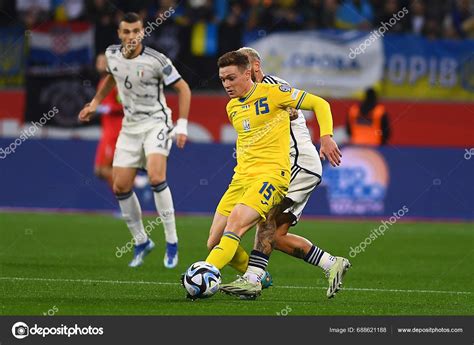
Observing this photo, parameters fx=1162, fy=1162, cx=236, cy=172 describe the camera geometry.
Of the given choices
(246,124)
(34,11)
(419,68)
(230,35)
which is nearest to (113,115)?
(246,124)

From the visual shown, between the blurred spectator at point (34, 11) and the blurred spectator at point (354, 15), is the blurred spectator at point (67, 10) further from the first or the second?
the blurred spectator at point (354, 15)

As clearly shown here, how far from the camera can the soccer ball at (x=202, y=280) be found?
8.27 meters

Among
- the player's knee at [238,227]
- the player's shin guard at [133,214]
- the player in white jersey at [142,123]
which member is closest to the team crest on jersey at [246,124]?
the player's knee at [238,227]

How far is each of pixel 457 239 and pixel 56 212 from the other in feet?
21.7

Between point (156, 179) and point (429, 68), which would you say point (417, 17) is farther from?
point (156, 179)

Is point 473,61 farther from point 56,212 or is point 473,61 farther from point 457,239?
point 56,212

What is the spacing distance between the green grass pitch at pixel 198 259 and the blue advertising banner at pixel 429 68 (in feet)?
13.1

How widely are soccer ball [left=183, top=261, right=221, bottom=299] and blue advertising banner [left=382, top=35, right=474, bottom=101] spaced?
45.1 feet

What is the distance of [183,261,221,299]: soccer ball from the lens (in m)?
8.27

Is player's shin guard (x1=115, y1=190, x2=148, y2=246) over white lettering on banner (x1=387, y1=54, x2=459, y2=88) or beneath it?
beneath

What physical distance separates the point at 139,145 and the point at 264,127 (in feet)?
10.3

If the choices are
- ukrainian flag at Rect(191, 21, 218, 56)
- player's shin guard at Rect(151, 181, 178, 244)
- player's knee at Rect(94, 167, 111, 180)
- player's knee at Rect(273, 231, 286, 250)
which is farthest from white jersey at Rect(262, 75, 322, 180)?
ukrainian flag at Rect(191, 21, 218, 56)

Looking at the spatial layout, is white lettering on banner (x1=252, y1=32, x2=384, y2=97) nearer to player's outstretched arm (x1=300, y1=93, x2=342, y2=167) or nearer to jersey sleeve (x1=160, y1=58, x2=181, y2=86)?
jersey sleeve (x1=160, y1=58, x2=181, y2=86)
